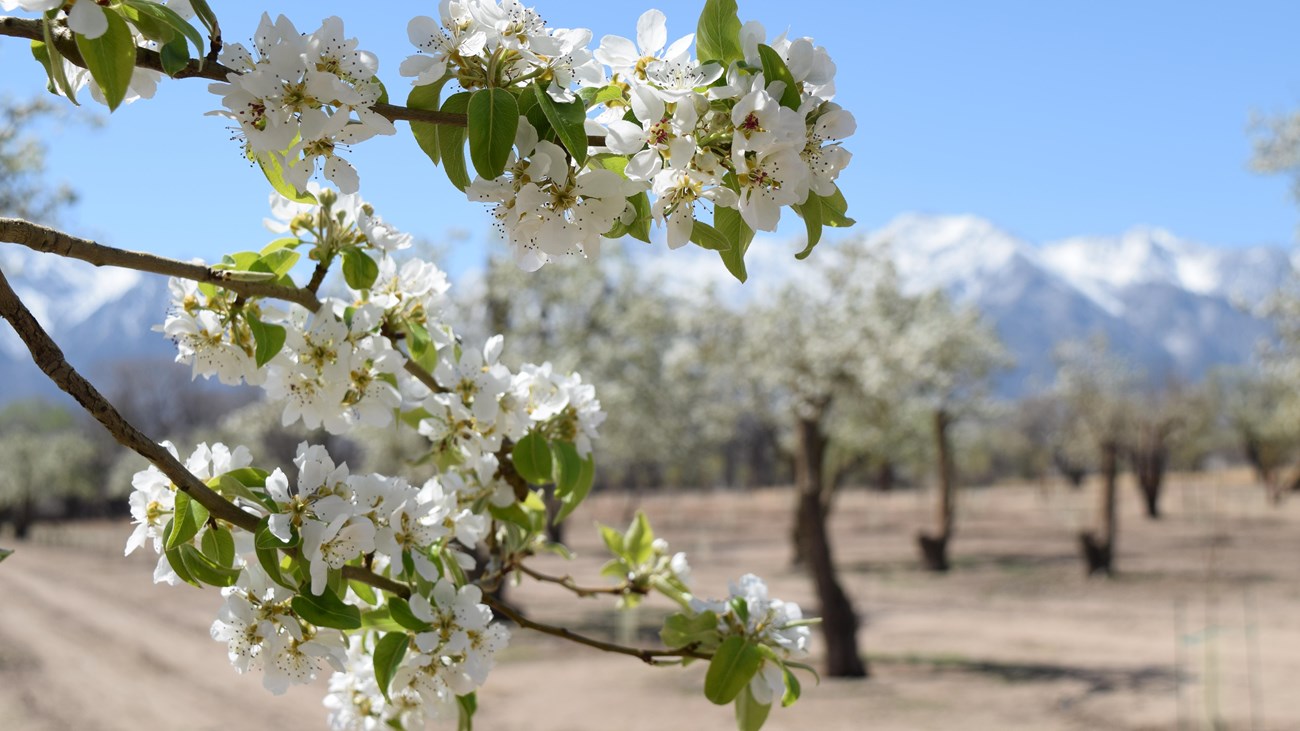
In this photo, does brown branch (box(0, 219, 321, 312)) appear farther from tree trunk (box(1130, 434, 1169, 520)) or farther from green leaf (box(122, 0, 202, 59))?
tree trunk (box(1130, 434, 1169, 520))

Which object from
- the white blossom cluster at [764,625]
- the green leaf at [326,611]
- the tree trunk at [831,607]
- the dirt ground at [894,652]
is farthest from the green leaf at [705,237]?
the tree trunk at [831,607]

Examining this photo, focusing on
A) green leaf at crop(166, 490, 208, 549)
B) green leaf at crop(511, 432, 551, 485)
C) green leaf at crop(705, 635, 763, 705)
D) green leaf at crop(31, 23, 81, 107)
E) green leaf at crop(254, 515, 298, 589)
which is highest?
green leaf at crop(31, 23, 81, 107)

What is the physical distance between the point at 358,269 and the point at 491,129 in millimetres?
503

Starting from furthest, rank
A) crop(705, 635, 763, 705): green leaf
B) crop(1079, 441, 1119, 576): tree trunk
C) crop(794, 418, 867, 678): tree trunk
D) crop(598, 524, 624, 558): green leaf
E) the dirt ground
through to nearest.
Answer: crop(1079, 441, 1119, 576): tree trunk
crop(794, 418, 867, 678): tree trunk
the dirt ground
crop(598, 524, 624, 558): green leaf
crop(705, 635, 763, 705): green leaf

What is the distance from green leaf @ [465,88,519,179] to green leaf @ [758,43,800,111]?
0.63 feet

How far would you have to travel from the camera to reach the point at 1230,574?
57.3 ft

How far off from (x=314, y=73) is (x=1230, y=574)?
64.0 feet

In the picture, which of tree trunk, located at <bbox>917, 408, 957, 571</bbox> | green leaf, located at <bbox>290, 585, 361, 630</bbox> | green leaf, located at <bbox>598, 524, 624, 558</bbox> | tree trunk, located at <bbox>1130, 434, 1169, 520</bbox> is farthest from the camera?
tree trunk, located at <bbox>1130, 434, 1169, 520</bbox>

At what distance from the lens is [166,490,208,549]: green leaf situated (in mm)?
963

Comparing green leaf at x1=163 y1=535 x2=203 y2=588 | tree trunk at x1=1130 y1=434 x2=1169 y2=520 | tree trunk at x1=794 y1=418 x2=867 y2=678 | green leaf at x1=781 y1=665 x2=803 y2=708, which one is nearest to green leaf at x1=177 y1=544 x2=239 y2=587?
green leaf at x1=163 y1=535 x2=203 y2=588

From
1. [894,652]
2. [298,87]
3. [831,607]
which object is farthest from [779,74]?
[894,652]

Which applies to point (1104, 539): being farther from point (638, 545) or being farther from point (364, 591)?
point (364, 591)

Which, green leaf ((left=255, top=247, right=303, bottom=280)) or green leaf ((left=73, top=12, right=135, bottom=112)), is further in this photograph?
green leaf ((left=255, top=247, right=303, bottom=280))

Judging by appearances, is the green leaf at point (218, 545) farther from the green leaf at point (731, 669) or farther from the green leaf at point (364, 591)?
the green leaf at point (731, 669)
